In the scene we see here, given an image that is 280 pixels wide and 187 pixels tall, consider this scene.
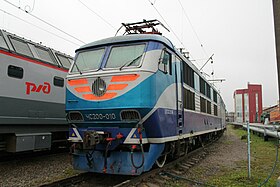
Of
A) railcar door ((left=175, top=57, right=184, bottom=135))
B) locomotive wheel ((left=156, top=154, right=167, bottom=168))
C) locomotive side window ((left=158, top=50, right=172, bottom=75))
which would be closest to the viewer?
locomotive side window ((left=158, top=50, right=172, bottom=75))

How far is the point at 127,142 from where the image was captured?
6000 millimetres

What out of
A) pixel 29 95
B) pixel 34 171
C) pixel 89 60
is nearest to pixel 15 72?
pixel 29 95

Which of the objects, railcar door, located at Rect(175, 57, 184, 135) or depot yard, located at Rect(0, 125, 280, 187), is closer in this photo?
depot yard, located at Rect(0, 125, 280, 187)

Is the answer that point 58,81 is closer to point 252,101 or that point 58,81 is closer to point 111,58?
point 111,58

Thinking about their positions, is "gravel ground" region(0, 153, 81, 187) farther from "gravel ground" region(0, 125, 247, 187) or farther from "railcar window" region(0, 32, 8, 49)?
"railcar window" region(0, 32, 8, 49)

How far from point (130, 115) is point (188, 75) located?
3855mm

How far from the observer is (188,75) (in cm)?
→ 912

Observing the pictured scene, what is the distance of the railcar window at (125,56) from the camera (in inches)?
248

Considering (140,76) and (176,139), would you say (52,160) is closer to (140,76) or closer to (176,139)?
(176,139)

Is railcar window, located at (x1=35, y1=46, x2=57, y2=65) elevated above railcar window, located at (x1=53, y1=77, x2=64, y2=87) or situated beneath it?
elevated above

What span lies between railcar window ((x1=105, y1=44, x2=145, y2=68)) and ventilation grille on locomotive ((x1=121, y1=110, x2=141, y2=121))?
1138 mm

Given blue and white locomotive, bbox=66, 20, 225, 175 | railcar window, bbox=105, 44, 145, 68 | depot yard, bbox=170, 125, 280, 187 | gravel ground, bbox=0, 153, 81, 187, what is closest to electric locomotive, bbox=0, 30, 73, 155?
gravel ground, bbox=0, 153, 81, 187

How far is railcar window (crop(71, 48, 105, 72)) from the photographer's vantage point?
267 inches

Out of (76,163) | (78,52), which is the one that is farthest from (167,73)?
(76,163)
